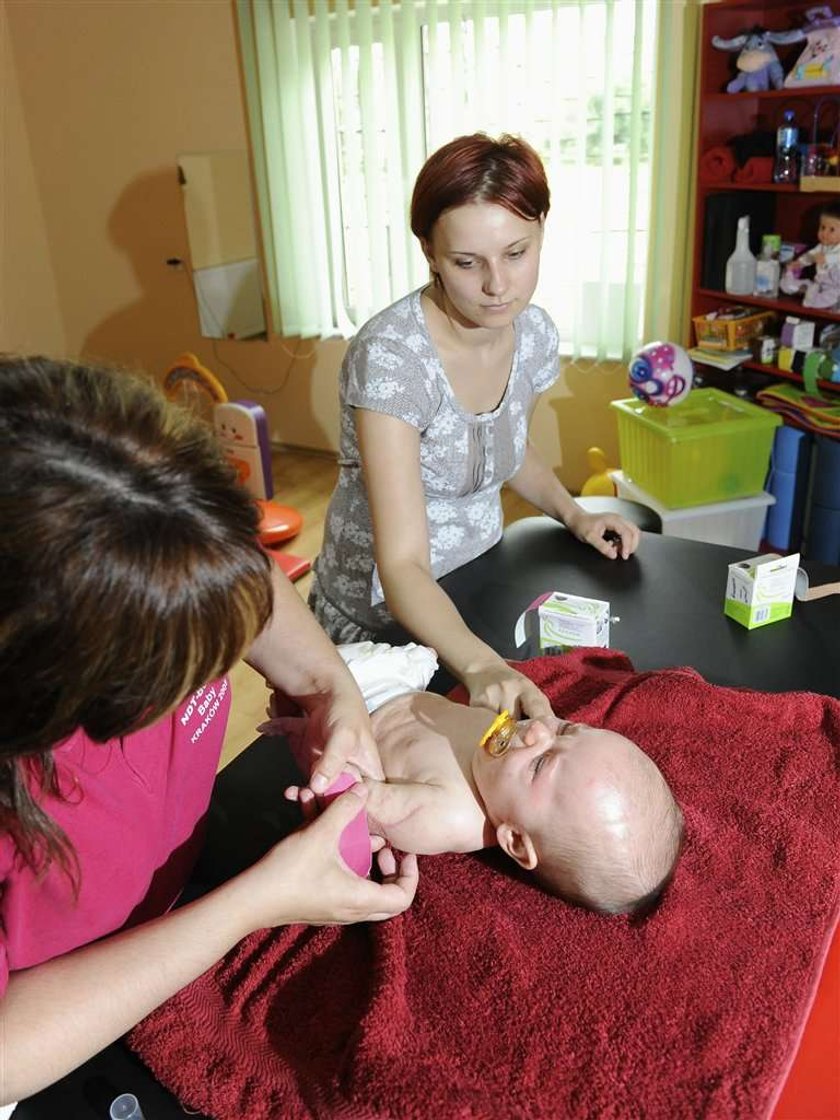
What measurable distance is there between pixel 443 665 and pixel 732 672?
46 cm

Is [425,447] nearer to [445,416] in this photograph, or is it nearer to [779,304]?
[445,416]

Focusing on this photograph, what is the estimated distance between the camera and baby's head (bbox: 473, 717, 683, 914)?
1.05 metres

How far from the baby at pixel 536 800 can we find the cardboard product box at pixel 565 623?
0.29 metres

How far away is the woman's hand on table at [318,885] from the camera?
88cm

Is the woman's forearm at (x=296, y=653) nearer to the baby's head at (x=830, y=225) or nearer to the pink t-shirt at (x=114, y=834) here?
the pink t-shirt at (x=114, y=834)

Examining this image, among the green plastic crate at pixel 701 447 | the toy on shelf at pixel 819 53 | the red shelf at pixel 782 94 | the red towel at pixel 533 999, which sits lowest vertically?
the green plastic crate at pixel 701 447

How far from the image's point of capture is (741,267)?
127 inches

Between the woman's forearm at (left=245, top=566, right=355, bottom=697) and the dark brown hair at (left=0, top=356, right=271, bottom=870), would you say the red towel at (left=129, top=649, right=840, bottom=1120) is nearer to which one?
the woman's forearm at (left=245, top=566, right=355, bottom=697)

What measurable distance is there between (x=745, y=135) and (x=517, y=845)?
2.92 m

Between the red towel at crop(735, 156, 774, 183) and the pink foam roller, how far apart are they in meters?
2.83

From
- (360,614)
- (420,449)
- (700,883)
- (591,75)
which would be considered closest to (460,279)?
(420,449)

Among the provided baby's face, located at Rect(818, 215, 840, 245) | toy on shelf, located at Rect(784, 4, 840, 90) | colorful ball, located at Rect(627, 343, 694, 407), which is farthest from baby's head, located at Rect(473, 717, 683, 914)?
toy on shelf, located at Rect(784, 4, 840, 90)

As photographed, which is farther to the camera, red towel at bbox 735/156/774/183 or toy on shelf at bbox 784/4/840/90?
red towel at bbox 735/156/774/183

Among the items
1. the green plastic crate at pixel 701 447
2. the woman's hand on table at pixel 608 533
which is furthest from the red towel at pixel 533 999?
the green plastic crate at pixel 701 447
